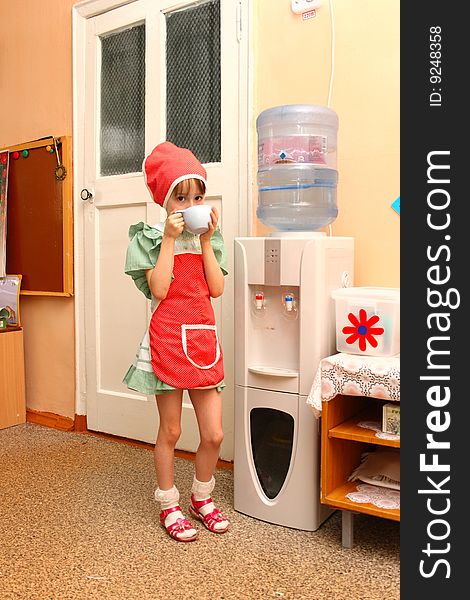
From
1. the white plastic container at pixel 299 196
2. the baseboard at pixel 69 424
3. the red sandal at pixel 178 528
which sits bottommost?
the red sandal at pixel 178 528

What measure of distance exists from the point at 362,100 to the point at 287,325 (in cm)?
86

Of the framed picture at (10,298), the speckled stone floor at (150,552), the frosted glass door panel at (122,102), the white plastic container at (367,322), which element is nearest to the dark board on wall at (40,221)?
the framed picture at (10,298)

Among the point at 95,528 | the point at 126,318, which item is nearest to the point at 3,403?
the point at 126,318

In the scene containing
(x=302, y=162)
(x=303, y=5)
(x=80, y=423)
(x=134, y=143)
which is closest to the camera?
(x=302, y=162)

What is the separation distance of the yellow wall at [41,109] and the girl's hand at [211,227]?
150cm

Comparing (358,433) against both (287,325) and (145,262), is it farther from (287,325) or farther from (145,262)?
(145,262)

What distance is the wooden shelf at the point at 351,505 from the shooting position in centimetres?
182

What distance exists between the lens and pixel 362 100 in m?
2.28

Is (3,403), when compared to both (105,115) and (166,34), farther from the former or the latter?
(166,34)

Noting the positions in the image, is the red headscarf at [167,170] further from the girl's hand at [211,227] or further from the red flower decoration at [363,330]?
the red flower decoration at [363,330]

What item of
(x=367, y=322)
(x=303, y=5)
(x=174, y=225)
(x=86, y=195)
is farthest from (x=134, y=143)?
(x=367, y=322)

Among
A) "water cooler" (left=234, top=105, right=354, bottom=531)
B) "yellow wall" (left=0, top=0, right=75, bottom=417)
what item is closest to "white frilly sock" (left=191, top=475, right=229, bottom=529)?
"water cooler" (left=234, top=105, right=354, bottom=531)

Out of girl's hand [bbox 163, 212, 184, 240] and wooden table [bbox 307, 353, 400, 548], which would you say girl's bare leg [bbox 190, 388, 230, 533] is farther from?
girl's hand [bbox 163, 212, 184, 240]

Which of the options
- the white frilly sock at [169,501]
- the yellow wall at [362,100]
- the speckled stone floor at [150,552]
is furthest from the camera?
the yellow wall at [362,100]
